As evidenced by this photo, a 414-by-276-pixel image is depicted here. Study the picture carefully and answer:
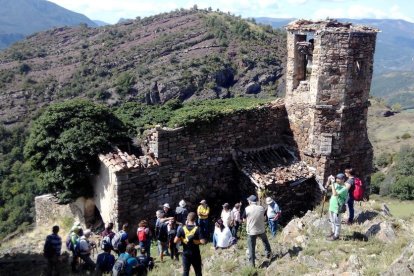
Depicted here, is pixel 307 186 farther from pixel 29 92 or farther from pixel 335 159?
pixel 29 92

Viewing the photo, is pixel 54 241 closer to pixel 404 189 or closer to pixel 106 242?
pixel 106 242

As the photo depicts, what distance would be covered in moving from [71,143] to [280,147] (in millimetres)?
6966

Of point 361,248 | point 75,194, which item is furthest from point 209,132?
point 361,248

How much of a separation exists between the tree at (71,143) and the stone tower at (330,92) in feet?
19.5

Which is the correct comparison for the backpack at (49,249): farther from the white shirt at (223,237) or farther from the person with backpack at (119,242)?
the white shirt at (223,237)

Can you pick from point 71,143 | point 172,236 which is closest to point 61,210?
point 71,143

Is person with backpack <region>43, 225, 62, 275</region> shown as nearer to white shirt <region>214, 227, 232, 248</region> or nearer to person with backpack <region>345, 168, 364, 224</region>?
white shirt <region>214, 227, 232, 248</region>

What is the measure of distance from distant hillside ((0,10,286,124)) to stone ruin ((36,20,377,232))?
60.6 m

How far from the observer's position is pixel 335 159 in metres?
14.0

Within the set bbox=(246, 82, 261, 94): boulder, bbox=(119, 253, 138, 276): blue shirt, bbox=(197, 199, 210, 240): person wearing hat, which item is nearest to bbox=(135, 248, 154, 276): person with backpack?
bbox=(119, 253, 138, 276): blue shirt

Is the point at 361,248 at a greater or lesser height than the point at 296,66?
lesser

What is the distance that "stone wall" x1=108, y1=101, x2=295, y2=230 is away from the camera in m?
12.7

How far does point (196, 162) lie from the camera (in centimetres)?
1379

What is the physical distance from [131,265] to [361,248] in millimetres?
4897
